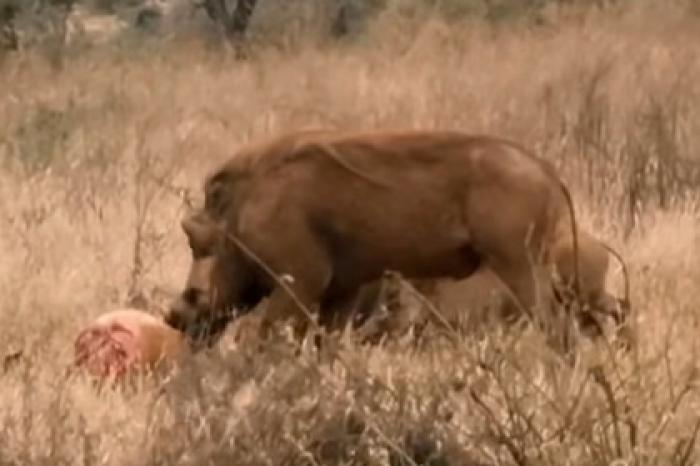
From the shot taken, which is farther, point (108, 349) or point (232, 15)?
point (232, 15)

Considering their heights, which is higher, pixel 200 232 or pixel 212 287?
pixel 200 232

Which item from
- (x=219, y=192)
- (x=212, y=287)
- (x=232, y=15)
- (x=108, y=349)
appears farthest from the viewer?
(x=232, y=15)

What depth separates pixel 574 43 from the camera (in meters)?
15.4

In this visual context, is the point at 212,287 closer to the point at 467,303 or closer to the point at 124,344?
the point at 124,344

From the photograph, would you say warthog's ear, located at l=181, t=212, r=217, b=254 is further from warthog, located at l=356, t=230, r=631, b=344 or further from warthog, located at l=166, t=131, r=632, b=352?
warthog, located at l=356, t=230, r=631, b=344

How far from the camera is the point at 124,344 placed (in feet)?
21.1

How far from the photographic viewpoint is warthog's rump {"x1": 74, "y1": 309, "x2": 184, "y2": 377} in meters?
6.32

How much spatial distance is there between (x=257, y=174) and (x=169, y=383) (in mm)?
965

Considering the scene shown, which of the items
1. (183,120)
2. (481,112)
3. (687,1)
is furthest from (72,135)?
(687,1)

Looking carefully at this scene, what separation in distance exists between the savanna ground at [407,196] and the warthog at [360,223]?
0.89 feet

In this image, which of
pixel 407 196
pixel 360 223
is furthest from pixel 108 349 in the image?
pixel 407 196

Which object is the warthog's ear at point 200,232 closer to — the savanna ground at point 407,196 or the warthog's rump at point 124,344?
the warthog's rump at point 124,344

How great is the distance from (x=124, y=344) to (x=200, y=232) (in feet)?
1.51

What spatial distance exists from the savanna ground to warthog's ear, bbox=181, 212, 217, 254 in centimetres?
52
